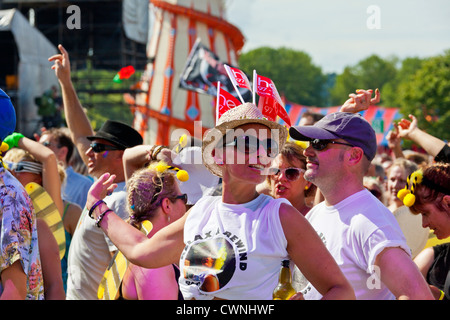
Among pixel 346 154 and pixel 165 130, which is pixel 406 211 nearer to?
pixel 346 154

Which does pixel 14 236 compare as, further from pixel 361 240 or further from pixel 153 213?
pixel 361 240

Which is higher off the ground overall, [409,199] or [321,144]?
[321,144]

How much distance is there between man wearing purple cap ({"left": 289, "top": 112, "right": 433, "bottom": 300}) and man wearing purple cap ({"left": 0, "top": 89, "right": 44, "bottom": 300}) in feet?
3.62

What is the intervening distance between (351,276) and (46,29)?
28.1 metres

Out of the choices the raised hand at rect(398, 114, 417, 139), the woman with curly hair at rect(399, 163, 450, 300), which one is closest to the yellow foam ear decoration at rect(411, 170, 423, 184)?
the woman with curly hair at rect(399, 163, 450, 300)

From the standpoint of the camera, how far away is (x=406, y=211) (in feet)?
15.5

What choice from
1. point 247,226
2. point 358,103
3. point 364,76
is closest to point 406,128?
point 358,103

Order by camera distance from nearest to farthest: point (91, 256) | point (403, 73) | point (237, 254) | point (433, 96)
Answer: point (237, 254)
point (91, 256)
point (433, 96)
point (403, 73)

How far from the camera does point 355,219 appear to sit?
2.79 metres

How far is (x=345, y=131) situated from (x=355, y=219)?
404 millimetres

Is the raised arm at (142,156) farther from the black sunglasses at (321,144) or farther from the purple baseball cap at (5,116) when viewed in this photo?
the purple baseball cap at (5,116)

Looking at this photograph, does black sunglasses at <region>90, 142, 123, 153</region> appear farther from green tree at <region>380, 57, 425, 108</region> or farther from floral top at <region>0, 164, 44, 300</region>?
green tree at <region>380, 57, 425, 108</region>
